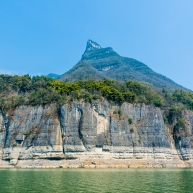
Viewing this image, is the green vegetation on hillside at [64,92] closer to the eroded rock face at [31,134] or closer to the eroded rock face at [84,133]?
the eroded rock face at [84,133]

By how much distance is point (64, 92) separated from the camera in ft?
189

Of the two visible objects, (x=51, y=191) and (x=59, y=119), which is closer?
(x=51, y=191)

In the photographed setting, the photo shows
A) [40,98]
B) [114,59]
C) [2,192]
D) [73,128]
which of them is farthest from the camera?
[114,59]

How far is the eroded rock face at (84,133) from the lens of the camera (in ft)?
168

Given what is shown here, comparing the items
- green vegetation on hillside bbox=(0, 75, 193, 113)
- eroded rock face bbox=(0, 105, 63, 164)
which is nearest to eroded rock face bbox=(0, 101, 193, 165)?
eroded rock face bbox=(0, 105, 63, 164)

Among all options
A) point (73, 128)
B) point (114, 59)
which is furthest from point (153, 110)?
point (114, 59)

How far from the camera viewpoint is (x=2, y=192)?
19.5 m

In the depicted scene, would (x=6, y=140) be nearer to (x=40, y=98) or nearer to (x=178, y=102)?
(x=40, y=98)

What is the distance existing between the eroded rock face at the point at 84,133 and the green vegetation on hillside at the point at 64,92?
5.03 ft

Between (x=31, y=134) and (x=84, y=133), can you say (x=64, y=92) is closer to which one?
(x=84, y=133)

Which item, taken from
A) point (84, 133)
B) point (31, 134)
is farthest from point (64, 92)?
point (31, 134)

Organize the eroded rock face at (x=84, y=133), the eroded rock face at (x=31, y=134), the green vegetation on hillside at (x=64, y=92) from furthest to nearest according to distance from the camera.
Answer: the green vegetation on hillside at (x=64, y=92)
the eroded rock face at (x=84, y=133)
the eroded rock face at (x=31, y=134)

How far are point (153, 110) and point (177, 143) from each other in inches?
334

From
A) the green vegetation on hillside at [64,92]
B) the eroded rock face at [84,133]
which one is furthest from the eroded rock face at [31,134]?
the green vegetation on hillside at [64,92]
